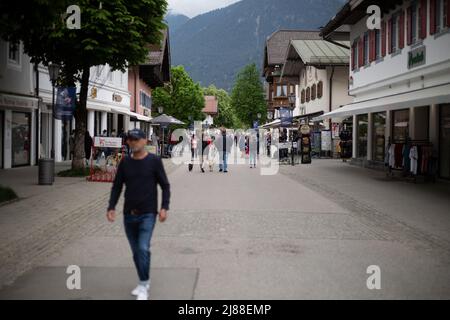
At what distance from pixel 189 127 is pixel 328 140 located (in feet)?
125

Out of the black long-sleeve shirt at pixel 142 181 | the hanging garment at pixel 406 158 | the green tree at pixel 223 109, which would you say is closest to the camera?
the black long-sleeve shirt at pixel 142 181

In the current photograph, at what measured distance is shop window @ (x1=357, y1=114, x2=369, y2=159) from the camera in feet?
95.2

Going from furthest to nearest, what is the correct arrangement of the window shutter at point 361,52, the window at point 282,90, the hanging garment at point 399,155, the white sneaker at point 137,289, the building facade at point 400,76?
1. the window at point 282,90
2. the window shutter at point 361,52
3. the hanging garment at point 399,155
4. the building facade at point 400,76
5. the white sneaker at point 137,289

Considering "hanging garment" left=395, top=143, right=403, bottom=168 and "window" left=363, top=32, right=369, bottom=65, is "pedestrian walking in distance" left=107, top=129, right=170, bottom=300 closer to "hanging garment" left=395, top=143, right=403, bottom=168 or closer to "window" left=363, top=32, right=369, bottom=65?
"hanging garment" left=395, top=143, right=403, bottom=168

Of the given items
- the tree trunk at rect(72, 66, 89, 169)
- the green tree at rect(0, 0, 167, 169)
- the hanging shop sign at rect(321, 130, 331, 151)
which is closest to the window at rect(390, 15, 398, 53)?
the green tree at rect(0, 0, 167, 169)

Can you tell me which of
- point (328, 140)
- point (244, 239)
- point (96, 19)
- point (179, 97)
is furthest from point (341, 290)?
point (179, 97)

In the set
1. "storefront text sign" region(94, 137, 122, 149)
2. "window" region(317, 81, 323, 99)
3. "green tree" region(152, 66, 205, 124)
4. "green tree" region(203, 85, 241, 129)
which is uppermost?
"green tree" region(203, 85, 241, 129)

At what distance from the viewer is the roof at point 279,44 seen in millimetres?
78438

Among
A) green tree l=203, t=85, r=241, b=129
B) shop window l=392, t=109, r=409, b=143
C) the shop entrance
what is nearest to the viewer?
the shop entrance

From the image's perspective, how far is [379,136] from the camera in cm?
2645

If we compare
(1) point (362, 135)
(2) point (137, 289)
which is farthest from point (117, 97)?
(2) point (137, 289)

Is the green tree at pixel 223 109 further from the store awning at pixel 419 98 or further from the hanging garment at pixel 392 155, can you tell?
the store awning at pixel 419 98

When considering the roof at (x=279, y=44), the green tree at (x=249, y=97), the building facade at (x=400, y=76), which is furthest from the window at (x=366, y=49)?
the green tree at (x=249, y=97)
